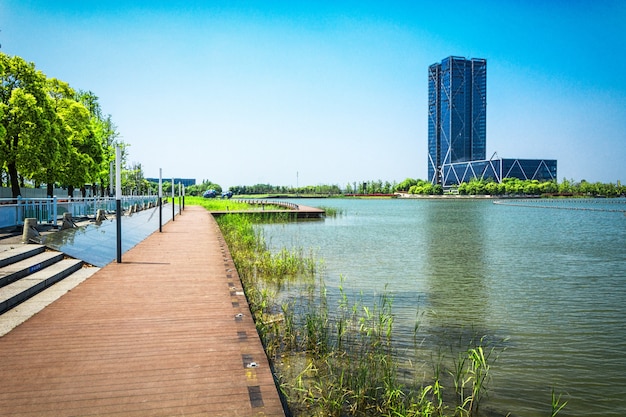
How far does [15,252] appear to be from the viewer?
30.1 feet

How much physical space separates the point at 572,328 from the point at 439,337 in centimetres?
262

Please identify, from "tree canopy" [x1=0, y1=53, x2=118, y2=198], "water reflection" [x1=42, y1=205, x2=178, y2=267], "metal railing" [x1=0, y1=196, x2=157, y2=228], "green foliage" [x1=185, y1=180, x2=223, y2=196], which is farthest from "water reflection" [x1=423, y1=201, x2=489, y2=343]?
"green foliage" [x1=185, y1=180, x2=223, y2=196]

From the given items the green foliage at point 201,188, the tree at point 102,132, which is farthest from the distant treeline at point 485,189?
the tree at point 102,132

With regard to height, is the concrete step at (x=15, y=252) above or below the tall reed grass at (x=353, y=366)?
above

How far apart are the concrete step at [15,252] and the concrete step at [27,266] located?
3.1 inches

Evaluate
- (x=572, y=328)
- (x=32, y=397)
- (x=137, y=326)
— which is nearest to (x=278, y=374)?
(x=137, y=326)

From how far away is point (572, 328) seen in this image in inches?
317

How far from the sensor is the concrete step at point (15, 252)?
8.37m

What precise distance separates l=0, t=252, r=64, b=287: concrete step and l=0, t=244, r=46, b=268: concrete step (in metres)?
→ 0.08

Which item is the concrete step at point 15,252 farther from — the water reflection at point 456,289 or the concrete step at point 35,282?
the water reflection at point 456,289

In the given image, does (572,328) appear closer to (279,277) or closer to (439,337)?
(439,337)

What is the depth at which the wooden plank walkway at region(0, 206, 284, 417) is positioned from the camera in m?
3.51

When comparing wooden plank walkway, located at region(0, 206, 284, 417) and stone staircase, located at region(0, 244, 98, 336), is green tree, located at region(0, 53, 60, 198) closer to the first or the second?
stone staircase, located at region(0, 244, 98, 336)

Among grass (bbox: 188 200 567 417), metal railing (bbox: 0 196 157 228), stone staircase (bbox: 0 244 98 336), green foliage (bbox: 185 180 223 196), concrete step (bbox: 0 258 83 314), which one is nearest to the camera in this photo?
grass (bbox: 188 200 567 417)
